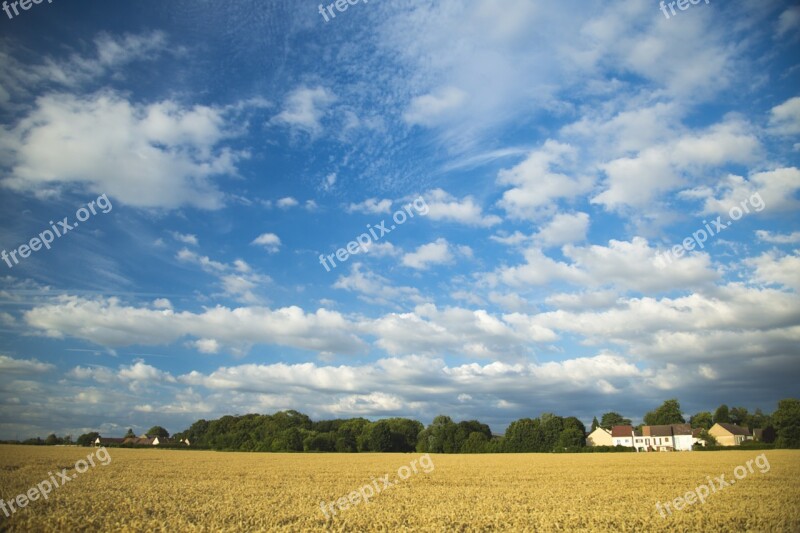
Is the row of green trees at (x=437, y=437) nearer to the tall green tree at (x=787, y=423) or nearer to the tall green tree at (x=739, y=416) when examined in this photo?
the tall green tree at (x=787, y=423)

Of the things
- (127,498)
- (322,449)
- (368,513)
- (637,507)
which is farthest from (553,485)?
(322,449)

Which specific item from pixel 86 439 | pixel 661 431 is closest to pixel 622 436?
pixel 661 431

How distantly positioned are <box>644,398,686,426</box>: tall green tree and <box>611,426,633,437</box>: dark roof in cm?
1828

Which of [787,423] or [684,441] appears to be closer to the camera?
[787,423]

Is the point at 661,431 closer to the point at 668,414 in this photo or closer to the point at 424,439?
the point at 668,414

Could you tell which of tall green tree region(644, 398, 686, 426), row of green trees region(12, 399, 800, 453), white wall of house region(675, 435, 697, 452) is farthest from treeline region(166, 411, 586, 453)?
tall green tree region(644, 398, 686, 426)

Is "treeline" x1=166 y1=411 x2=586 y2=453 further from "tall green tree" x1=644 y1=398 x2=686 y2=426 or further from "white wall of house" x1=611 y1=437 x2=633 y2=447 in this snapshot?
"tall green tree" x1=644 y1=398 x2=686 y2=426

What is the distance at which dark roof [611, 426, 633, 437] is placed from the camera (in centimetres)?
12712

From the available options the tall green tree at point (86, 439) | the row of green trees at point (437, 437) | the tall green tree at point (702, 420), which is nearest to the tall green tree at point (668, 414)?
the tall green tree at point (702, 420)

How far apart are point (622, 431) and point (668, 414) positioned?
22588 mm

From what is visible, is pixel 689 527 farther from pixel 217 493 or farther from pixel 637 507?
pixel 217 493

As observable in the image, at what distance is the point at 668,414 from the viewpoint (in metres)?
140

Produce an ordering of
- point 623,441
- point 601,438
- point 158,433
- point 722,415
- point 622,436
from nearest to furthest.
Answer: point 623,441, point 622,436, point 601,438, point 722,415, point 158,433

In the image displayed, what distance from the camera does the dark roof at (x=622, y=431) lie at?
127m
